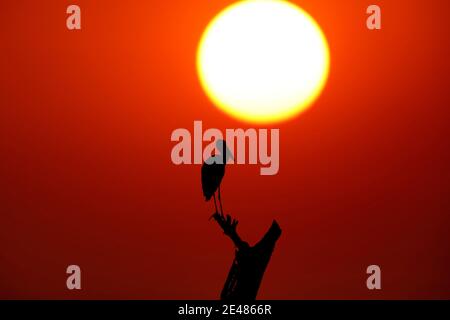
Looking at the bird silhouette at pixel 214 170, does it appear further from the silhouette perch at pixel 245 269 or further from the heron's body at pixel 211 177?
the silhouette perch at pixel 245 269

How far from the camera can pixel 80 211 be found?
2855 millimetres

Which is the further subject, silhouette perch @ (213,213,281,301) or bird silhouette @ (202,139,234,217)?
bird silhouette @ (202,139,234,217)

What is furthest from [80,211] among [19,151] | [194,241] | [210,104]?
[210,104]

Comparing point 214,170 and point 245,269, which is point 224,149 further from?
point 245,269

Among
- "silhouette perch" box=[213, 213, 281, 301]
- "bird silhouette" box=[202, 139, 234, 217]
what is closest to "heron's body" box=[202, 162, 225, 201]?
"bird silhouette" box=[202, 139, 234, 217]

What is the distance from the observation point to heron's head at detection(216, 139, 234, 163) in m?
2.84

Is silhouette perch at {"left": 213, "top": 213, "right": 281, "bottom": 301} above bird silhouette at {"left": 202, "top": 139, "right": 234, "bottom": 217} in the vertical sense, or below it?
below

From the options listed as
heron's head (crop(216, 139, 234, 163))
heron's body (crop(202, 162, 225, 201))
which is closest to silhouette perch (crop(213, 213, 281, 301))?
heron's body (crop(202, 162, 225, 201))

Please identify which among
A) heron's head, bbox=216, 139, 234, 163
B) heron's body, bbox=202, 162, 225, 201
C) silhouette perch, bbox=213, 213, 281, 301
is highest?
heron's head, bbox=216, 139, 234, 163

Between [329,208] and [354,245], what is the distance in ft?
0.79
